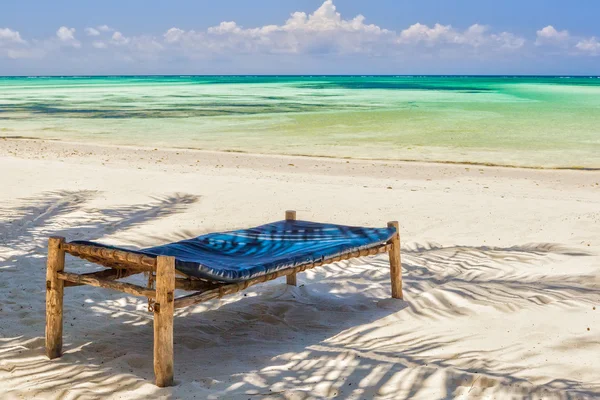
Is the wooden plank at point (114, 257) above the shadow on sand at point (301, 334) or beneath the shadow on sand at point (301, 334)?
above

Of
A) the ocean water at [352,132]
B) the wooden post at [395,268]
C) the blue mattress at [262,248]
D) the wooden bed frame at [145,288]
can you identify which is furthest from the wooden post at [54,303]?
the ocean water at [352,132]

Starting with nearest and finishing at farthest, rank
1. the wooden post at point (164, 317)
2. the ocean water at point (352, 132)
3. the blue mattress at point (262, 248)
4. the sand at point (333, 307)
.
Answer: the wooden post at point (164, 317), the sand at point (333, 307), the blue mattress at point (262, 248), the ocean water at point (352, 132)

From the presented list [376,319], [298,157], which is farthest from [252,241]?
[298,157]

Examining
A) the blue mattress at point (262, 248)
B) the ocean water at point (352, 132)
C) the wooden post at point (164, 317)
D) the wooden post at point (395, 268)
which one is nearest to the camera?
the wooden post at point (164, 317)

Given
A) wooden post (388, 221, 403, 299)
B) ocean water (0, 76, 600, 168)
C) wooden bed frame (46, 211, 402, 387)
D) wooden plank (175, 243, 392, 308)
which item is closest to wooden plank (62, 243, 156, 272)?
wooden bed frame (46, 211, 402, 387)

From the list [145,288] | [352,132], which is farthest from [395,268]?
[352,132]

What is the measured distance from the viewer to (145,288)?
11.8 ft

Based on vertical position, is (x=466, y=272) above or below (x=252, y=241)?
below

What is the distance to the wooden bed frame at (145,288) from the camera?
345 cm

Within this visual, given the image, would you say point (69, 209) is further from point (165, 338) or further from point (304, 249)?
point (165, 338)

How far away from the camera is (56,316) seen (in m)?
3.88

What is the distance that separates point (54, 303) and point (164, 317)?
2.63 feet

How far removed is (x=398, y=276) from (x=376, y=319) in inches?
19.1

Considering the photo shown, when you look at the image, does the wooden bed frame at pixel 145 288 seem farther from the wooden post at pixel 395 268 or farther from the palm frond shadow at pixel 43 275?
the wooden post at pixel 395 268
